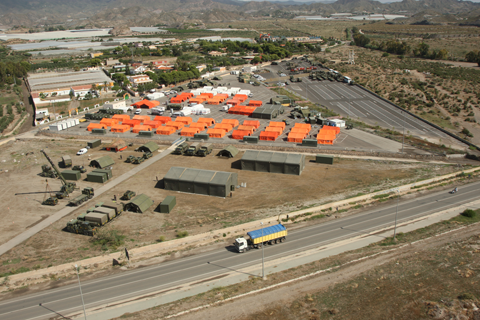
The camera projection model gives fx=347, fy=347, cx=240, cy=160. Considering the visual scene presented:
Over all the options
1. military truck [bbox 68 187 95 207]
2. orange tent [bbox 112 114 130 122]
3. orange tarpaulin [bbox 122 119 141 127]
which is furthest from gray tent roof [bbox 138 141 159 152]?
orange tent [bbox 112 114 130 122]

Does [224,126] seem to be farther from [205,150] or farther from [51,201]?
[51,201]

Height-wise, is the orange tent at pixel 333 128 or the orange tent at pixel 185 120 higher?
the orange tent at pixel 185 120

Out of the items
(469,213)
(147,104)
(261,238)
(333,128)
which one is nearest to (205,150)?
(333,128)

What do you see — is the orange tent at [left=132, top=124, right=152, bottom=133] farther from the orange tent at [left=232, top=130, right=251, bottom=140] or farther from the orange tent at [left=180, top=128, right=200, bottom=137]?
the orange tent at [left=232, top=130, right=251, bottom=140]

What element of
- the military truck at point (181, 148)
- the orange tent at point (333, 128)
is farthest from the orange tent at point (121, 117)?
the orange tent at point (333, 128)

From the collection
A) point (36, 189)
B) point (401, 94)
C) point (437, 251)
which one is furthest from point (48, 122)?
point (401, 94)

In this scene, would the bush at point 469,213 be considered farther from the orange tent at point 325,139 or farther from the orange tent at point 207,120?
the orange tent at point 207,120
